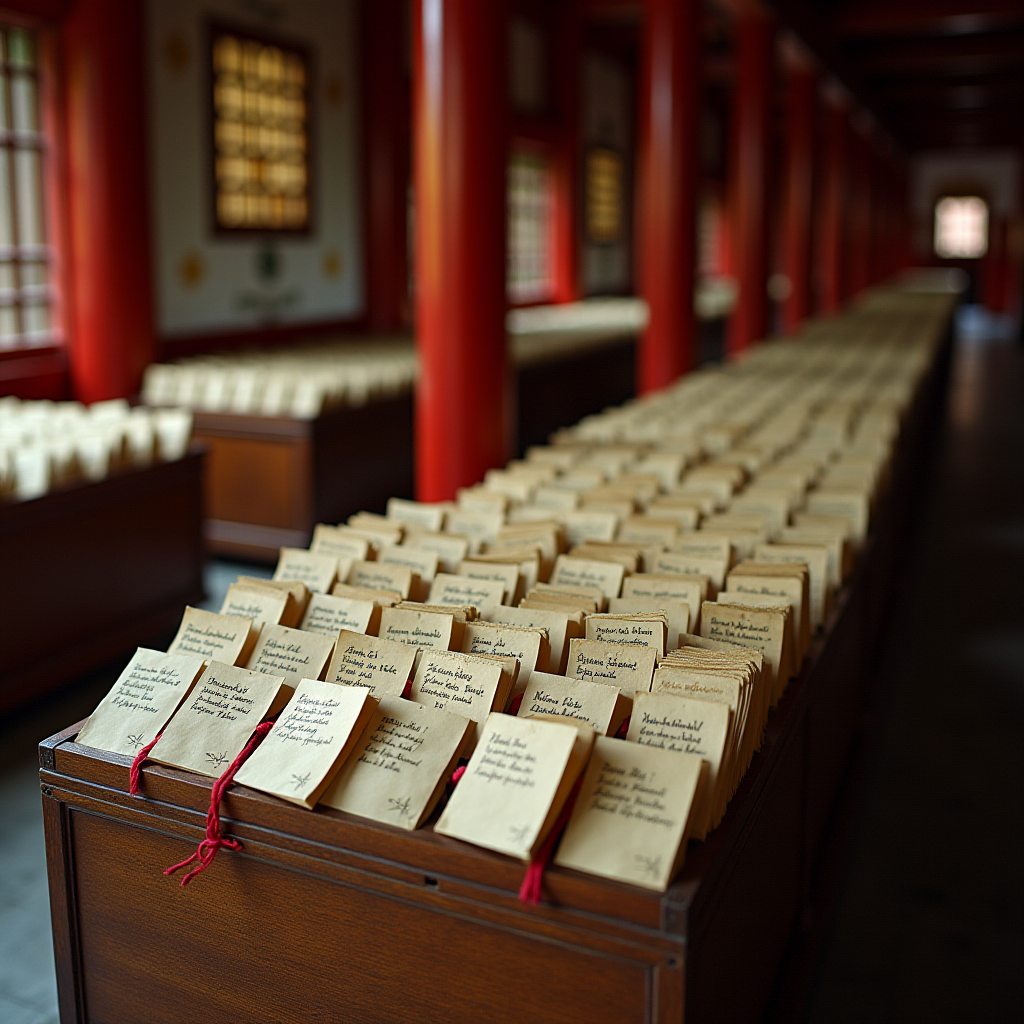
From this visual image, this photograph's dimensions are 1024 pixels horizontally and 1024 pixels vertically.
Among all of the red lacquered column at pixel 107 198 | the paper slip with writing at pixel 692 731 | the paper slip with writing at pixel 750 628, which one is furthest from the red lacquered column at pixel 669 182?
the paper slip with writing at pixel 692 731

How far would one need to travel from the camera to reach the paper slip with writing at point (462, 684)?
186cm

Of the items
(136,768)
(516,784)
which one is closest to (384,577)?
(136,768)

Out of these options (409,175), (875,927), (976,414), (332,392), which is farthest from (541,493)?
(976,414)

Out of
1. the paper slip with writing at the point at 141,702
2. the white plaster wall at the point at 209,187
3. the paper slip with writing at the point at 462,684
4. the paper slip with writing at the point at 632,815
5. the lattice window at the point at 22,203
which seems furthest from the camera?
the white plaster wall at the point at 209,187

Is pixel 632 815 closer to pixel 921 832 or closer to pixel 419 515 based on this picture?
pixel 419 515

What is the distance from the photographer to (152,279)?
22.5ft

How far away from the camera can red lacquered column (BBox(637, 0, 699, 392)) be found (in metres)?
7.33

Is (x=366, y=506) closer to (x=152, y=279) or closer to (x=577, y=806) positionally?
(x=152, y=279)

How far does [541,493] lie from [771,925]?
Answer: 1.54 meters

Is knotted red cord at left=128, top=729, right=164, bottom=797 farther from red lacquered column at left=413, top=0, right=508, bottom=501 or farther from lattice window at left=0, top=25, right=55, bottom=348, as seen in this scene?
lattice window at left=0, top=25, right=55, bottom=348

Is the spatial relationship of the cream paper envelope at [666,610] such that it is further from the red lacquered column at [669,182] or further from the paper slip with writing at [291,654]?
the red lacquered column at [669,182]

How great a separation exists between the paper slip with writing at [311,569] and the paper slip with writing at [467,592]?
0.75 feet

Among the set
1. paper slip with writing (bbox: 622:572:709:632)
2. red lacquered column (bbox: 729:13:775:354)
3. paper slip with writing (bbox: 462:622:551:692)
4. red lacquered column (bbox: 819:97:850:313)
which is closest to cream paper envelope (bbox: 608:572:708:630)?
paper slip with writing (bbox: 622:572:709:632)

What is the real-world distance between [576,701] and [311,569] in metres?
0.90
